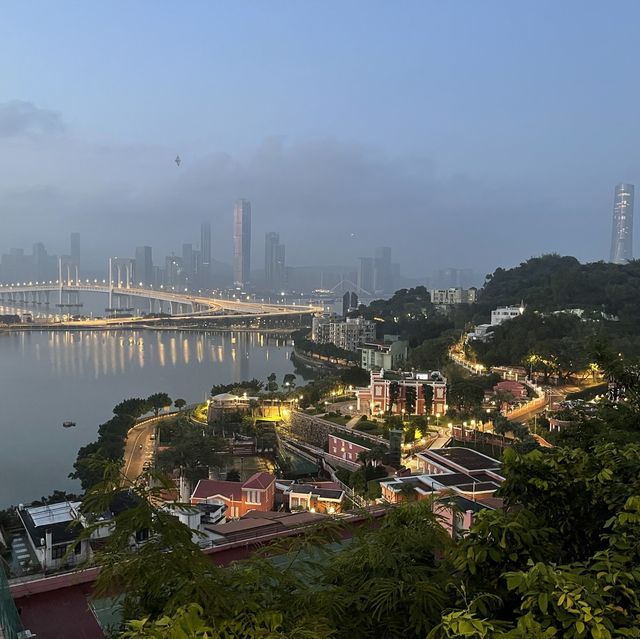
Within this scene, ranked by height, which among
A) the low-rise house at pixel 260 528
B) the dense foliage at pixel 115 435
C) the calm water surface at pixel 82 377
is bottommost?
the calm water surface at pixel 82 377

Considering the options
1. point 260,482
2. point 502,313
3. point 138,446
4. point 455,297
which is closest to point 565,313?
point 502,313

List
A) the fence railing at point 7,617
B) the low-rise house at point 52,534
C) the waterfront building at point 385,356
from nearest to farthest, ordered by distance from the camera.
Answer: the fence railing at point 7,617, the low-rise house at point 52,534, the waterfront building at point 385,356

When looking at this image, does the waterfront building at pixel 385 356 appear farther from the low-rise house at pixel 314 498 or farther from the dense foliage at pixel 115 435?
the low-rise house at pixel 314 498

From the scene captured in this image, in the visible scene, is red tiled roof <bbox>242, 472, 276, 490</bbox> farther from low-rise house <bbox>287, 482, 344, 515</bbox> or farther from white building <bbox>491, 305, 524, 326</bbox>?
white building <bbox>491, 305, 524, 326</bbox>

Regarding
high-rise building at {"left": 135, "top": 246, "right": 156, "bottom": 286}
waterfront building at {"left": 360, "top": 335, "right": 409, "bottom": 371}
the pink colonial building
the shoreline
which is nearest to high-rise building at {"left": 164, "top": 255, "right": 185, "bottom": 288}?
high-rise building at {"left": 135, "top": 246, "right": 156, "bottom": 286}

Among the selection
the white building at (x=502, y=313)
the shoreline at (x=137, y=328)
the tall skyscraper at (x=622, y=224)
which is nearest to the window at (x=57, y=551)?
the white building at (x=502, y=313)

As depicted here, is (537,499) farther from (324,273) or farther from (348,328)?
(324,273)
